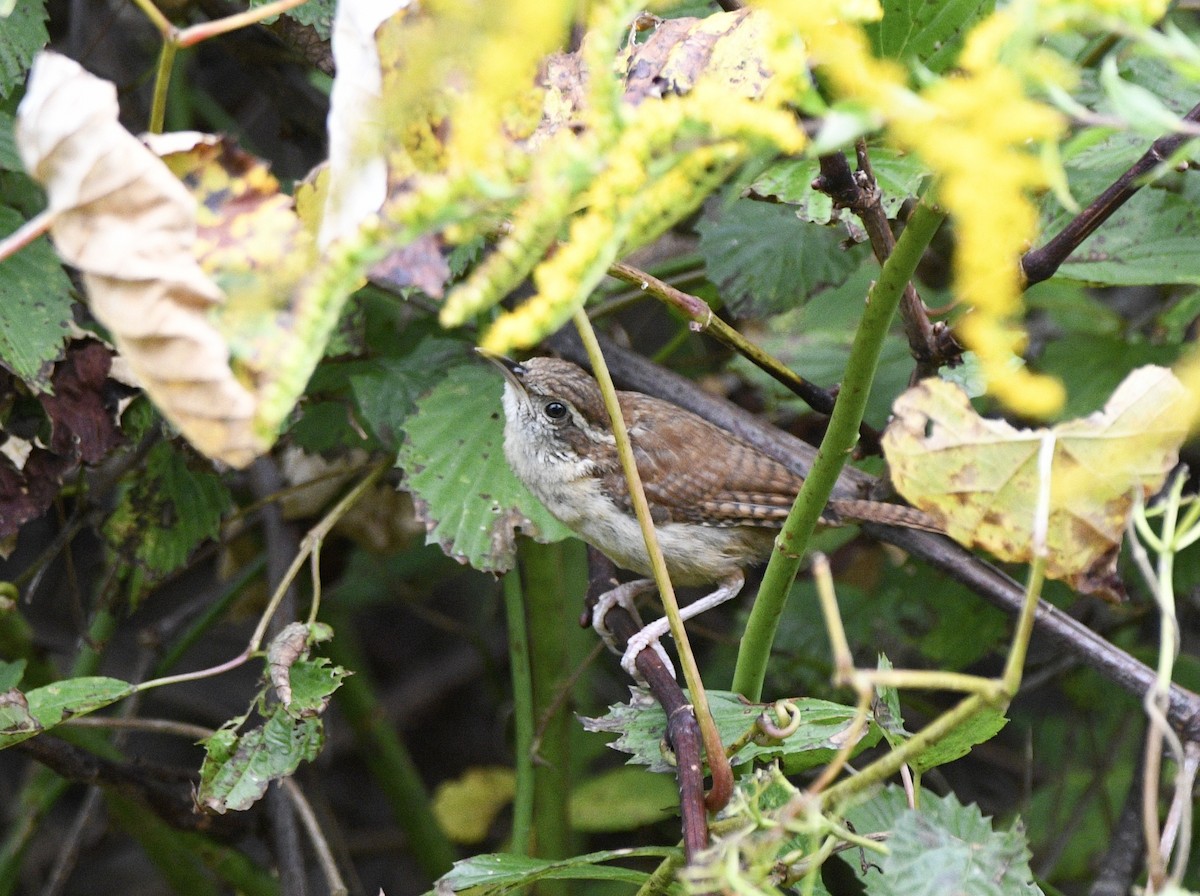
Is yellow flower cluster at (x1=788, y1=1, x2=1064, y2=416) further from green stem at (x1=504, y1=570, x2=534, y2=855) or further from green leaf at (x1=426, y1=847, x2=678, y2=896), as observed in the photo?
green stem at (x1=504, y1=570, x2=534, y2=855)

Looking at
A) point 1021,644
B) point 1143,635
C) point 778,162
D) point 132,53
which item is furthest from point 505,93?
point 132,53

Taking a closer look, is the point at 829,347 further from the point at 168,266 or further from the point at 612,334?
the point at 168,266

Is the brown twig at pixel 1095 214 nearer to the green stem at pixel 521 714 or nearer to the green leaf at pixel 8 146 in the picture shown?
the green stem at pixel 521 714

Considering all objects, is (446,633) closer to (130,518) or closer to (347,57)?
(130,518)

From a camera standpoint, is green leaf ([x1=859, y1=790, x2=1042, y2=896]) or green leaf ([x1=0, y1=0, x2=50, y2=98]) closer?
green leaf ([x1=859, y1=790, x2=1042, y2=896])

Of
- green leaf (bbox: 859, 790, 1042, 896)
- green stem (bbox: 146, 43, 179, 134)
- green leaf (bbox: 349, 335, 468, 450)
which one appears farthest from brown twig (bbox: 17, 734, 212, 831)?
green leaf (bbox: 859, 790, 1042, 896)

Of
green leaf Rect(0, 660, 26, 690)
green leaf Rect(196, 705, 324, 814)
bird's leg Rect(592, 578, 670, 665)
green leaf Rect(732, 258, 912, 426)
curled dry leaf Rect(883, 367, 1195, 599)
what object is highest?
curled dry leaf Rect(883, 367, 1195, 599)

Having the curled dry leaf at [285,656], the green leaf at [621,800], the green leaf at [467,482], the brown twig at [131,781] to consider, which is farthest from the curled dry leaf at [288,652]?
the green leaf at [621,800]
